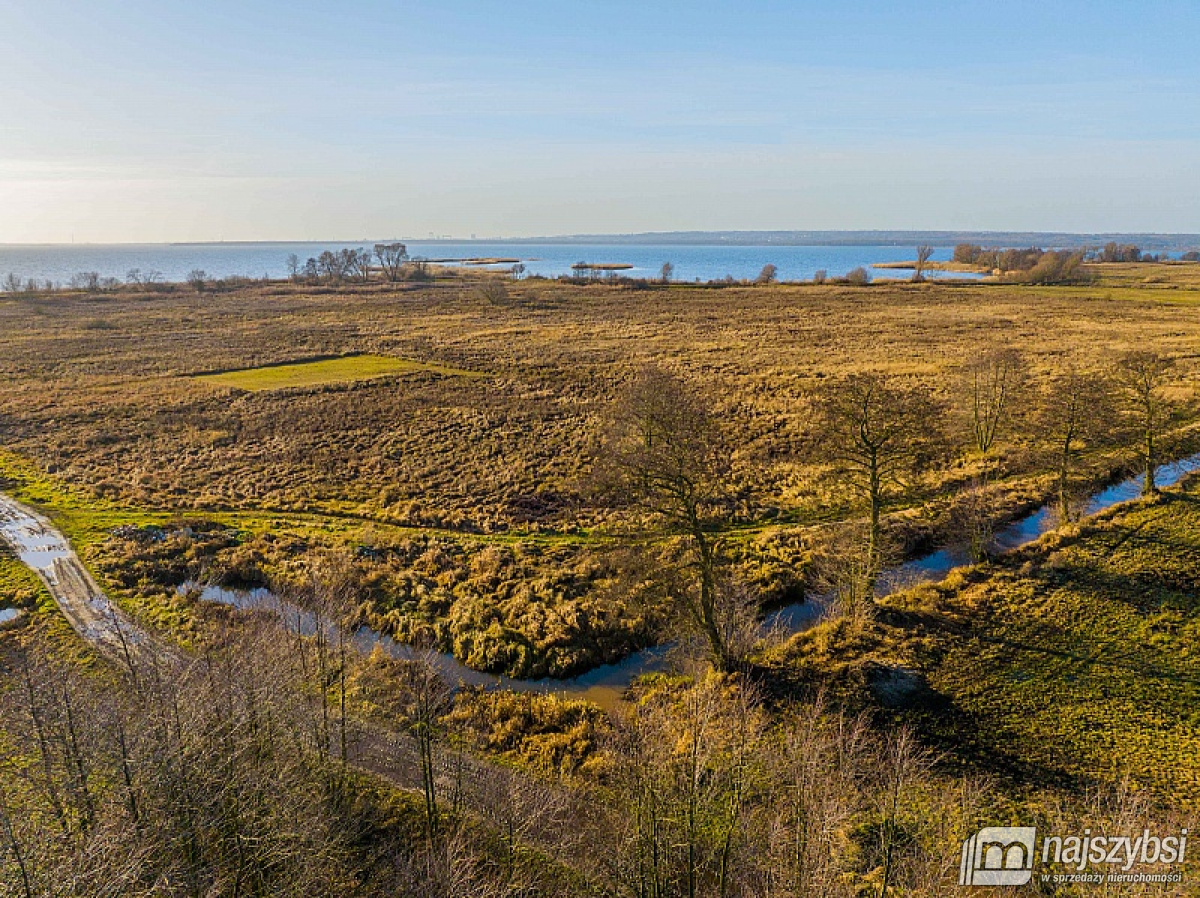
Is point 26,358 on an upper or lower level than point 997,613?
upper

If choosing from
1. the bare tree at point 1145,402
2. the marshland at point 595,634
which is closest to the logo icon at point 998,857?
the marshland at point 595,634

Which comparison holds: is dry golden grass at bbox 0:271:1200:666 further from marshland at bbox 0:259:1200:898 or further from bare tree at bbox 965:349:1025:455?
bare tree at bbox 965:349:1025:455

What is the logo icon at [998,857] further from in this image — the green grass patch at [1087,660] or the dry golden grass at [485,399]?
the dry golden grass at [485,399]

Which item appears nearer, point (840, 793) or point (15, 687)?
point (15, 687)

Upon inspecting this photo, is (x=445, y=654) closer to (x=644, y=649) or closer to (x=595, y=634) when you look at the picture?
(x=595, y=634)

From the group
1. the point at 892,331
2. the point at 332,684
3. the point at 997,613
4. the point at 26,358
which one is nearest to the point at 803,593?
the point at 997,613

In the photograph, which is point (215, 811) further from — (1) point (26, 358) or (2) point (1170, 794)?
(1) point (26, 358)
